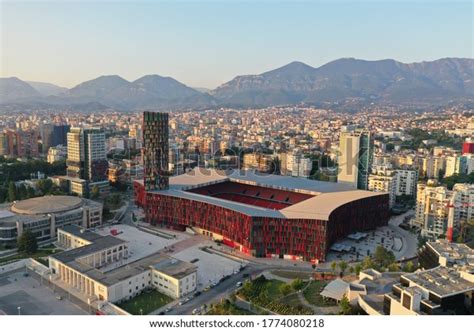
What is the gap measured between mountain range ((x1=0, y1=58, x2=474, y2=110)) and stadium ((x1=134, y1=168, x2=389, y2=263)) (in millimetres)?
52925

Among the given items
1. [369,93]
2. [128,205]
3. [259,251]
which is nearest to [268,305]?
[259,251]

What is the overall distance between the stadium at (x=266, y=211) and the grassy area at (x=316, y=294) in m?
2.02

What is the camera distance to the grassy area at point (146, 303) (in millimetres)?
10039

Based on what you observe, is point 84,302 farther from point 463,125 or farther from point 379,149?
point 463,125

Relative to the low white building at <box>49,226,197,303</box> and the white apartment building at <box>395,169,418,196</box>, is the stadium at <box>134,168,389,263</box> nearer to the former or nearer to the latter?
the low white building at <box>49,226,197,303</box>

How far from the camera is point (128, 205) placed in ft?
68.4

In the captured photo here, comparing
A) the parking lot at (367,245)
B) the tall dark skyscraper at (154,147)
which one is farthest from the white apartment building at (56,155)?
the parking lot at (367,245)

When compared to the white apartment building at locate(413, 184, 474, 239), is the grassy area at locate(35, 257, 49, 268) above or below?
below

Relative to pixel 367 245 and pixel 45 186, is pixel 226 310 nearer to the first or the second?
pixel 367 245

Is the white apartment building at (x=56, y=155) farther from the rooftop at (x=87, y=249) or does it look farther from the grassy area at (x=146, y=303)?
the grassy area at (x=146, y=303)

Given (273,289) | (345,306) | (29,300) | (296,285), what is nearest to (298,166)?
(273,289)

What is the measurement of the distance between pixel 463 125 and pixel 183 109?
47935 mm

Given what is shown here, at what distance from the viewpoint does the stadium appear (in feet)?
44.7

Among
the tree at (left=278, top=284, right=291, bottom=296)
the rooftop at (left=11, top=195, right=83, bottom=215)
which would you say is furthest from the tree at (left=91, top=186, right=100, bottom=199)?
the tree at (left=278, top=284, right=291, bottom=296)
